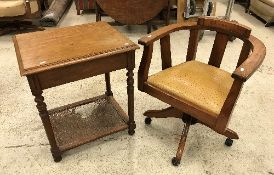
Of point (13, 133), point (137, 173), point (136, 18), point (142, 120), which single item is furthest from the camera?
point (136, 18)

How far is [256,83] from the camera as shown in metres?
2.52

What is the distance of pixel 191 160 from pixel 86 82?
131 cm

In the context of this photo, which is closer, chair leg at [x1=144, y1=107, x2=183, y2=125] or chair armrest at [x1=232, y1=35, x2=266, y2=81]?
chair armrest at [x1=232, y1=35, x2=266, y2=81]

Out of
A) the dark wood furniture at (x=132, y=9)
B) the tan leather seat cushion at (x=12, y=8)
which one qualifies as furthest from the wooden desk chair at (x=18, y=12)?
the dark wood furniture at (x=132, y=9)

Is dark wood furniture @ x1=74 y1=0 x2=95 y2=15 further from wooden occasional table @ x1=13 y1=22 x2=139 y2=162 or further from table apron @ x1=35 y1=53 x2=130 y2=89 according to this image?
table apron @ x1=35 y1=53 x2=130 y2=89

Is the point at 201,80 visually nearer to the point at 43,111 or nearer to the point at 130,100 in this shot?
the point at 130,100

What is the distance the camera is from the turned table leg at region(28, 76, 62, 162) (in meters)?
1.35

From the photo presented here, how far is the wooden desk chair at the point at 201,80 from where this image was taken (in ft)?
4.53

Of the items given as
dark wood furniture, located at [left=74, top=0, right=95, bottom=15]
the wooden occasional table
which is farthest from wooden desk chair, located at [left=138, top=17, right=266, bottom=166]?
dark wood furniture, located at [left=74, top=0, right=95, bottom=15]

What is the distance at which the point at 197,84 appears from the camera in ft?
5.21

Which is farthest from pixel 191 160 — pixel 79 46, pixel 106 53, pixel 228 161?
pixel 79 46

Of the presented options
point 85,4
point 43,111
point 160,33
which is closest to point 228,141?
point 160,33

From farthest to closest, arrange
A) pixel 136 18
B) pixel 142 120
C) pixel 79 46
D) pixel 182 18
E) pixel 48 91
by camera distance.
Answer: pixel 182 18 < pixel 136 18 < pixel 48 91 < pixel 142 120 < pixel 79 46

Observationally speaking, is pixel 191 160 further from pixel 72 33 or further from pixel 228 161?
pixel 72 33
